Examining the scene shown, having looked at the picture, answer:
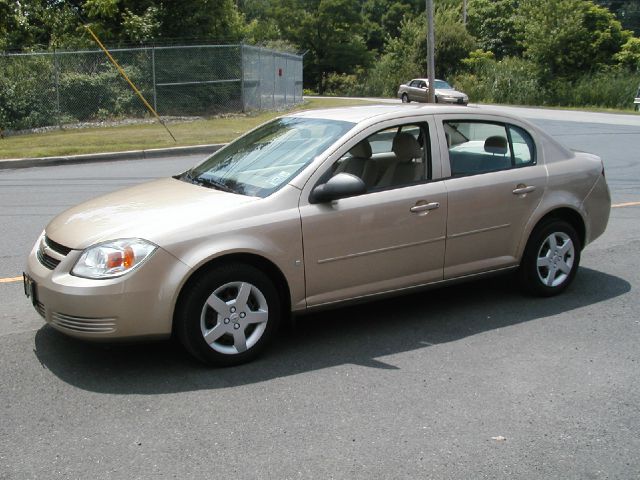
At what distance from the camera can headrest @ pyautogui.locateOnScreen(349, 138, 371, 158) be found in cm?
507

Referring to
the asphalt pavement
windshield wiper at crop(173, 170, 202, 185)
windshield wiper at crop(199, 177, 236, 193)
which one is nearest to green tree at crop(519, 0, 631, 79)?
the asphalt pavement

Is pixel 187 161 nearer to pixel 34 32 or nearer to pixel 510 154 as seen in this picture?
pixel 510 154

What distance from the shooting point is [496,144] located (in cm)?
573

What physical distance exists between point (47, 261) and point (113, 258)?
0.57 m

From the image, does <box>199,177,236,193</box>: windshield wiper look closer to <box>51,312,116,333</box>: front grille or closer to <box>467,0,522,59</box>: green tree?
<box>51,312,116,333</box>: front grille

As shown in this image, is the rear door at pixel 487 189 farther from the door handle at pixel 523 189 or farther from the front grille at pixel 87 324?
the front grille at pixel 87 324

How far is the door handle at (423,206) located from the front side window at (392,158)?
7.2 inches

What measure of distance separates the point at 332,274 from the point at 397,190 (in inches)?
30.7

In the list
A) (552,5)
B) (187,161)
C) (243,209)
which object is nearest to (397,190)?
(243,209)

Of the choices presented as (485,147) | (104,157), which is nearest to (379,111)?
(485,147)

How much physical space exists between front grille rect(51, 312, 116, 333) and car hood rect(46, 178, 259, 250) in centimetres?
41

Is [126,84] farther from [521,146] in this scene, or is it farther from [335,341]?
[335,341]

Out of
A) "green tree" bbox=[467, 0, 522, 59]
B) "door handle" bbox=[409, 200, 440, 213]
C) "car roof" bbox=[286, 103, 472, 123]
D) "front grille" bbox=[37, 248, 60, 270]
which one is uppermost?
"green tree" bbox=[467, 0, 522, 59]

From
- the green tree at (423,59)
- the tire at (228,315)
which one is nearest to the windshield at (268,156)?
the tire at (228,315)
